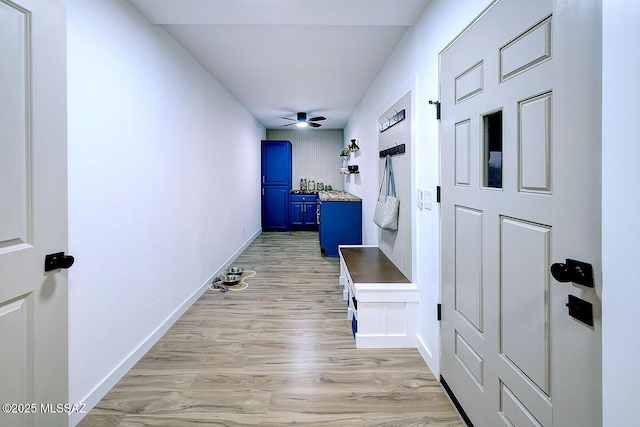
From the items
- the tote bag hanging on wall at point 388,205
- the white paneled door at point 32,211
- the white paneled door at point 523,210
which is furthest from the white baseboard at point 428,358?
the white paneled door at point 32,211

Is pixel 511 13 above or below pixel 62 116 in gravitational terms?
above

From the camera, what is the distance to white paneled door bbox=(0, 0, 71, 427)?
109 cm

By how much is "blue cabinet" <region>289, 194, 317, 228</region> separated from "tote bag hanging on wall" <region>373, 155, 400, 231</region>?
440 cm

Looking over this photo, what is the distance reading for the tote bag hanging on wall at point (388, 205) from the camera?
2824 mm

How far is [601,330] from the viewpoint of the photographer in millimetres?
828

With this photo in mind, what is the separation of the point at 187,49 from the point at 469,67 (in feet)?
8.65

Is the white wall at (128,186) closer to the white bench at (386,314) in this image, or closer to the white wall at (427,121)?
the white bench at (386,314)

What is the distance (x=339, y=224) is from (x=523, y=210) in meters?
3.95

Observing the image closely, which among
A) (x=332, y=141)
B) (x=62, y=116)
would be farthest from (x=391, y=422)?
(x=332, y=141)

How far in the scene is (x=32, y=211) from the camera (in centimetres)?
120

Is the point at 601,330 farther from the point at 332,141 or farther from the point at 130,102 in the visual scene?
the point at 332,141

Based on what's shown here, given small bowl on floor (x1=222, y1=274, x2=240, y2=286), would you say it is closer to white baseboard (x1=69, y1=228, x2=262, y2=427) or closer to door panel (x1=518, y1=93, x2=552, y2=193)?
white baseboard (x1=69, y1=228, x2=262, y2=427)

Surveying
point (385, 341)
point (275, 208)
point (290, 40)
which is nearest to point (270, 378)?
point (385, 341)

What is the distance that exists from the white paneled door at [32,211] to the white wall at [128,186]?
0.98 ft
